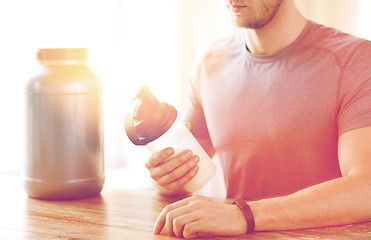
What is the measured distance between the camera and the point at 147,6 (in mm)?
2510

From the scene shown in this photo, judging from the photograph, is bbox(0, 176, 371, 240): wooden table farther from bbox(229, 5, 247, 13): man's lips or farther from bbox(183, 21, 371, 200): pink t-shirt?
bbox(229, 5, 247, 13): man's lips

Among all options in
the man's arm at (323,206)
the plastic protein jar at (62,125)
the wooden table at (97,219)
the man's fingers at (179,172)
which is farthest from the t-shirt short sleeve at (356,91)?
the plastic protein jar at (62,125)

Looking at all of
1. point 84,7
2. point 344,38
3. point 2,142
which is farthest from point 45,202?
point 84,7

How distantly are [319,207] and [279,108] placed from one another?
460 millimetres

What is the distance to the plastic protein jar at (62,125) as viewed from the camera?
1230mm

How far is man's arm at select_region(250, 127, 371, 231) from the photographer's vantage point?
1028 millimetres

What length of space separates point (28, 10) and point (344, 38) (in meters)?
1.29

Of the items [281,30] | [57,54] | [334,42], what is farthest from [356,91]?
[57,54]

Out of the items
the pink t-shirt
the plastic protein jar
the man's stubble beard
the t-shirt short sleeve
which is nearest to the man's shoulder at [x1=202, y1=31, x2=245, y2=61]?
the pink t-shirt

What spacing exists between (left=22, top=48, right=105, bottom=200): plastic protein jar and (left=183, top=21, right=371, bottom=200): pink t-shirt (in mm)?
435

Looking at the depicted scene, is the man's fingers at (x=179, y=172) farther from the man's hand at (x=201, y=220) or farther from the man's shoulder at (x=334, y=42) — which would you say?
the man's shoulder at (x=334, y=42)

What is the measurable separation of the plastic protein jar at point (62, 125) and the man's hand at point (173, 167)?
156mm

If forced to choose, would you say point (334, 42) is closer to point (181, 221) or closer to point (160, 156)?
point (160, 156)

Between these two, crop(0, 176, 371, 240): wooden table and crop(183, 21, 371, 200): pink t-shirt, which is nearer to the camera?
crop(0, 176, 371, 240): wooden table
